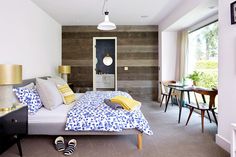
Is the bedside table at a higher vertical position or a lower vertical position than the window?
lower

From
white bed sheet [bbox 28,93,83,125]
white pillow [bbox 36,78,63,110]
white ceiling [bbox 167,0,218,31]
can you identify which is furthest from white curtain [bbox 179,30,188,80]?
white bed sheet [bbox 28,93,83,125]

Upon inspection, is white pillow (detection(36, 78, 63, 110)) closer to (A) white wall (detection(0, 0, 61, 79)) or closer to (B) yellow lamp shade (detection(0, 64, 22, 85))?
(A) white wall (detection(0, 0, 61, 79))

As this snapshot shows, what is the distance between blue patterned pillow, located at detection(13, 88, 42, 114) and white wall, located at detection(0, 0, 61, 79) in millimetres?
602

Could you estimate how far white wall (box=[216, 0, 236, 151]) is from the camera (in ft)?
8.23

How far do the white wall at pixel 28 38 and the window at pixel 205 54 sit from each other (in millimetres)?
4008

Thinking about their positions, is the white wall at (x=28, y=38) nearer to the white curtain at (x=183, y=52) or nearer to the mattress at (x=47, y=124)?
the mattress at (x=47, y=124)

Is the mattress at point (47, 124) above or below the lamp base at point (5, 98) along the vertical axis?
below

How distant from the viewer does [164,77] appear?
609cm

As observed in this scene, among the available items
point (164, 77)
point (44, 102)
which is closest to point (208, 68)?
point (164, 77)

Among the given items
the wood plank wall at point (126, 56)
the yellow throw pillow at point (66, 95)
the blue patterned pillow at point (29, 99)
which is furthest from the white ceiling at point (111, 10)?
the blue patterned pillow at point (29, 99)

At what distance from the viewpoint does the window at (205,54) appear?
4.38m

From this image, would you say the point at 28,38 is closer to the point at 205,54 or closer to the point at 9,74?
the point at 9,74

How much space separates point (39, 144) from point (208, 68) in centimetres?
410

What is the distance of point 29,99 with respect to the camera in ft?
9.68
